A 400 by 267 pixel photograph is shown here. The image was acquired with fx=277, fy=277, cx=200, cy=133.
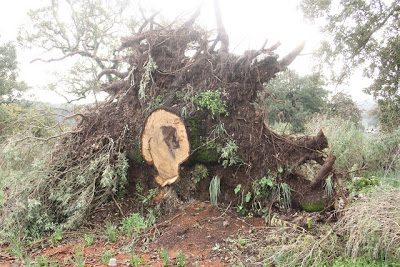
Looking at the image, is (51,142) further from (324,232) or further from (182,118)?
(324,232)

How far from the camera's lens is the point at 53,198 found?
178 inches

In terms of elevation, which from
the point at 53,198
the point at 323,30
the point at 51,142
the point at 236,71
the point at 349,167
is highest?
the point at 323,30

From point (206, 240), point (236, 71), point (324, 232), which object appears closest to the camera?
point (324, 232)

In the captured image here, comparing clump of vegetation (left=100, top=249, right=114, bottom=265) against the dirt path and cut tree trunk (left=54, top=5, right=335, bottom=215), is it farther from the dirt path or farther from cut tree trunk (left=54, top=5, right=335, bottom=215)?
cut tree trunk (left=54, top=5, right=335, bottom=215)

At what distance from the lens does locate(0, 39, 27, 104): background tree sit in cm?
1731

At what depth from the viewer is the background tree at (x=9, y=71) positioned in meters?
17.3

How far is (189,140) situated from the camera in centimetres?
443

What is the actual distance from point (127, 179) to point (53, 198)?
1218mm

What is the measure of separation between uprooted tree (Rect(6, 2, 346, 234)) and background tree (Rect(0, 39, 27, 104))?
15626 millimetres

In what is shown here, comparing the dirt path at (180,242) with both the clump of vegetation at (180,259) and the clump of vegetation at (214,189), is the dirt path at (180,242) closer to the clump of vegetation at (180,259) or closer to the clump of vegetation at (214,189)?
the clump of vegetation at (180,259)

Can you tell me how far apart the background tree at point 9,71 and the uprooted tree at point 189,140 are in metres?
15.6

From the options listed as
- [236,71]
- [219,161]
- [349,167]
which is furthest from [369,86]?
[219,161]

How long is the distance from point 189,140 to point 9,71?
2036 centimetres

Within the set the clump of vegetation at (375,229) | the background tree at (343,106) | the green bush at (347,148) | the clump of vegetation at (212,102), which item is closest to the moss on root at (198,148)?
the clump of vegetation at (212,102)
